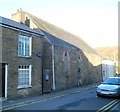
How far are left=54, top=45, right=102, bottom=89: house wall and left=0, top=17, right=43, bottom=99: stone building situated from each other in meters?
6.16

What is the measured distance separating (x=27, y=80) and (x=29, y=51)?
2.48m

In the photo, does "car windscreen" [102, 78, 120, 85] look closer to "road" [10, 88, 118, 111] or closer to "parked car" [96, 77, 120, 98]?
"parked car" [96, 77, 120, 98]

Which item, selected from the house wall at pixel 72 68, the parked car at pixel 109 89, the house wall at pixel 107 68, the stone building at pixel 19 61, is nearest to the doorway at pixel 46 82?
the stone building at pixel 19 61

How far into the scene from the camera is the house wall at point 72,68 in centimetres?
3111

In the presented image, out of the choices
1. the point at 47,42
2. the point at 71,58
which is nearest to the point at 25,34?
the point at 47,42

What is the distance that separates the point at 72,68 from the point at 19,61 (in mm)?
14712

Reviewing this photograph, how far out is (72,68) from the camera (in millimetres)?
35625

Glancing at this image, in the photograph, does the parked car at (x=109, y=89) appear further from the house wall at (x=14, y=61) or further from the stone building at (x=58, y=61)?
the stone building at (x=58, y=61)

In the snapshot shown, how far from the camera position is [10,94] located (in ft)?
66.2

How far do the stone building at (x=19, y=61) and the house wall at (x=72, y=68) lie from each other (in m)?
6.16

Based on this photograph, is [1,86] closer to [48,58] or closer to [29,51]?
[29,51]

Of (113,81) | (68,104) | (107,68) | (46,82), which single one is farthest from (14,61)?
(107,68)

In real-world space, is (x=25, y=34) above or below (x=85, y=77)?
above

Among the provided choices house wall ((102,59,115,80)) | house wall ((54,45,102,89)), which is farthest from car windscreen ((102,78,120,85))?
house wall ((102,59,115,80))
